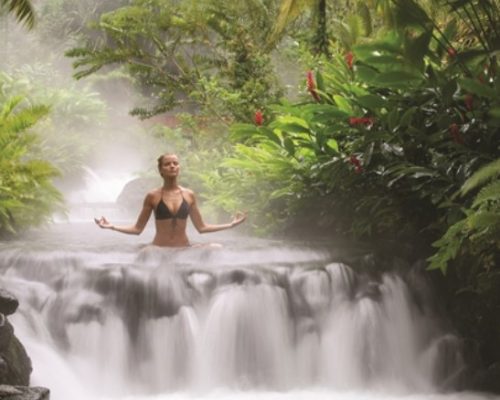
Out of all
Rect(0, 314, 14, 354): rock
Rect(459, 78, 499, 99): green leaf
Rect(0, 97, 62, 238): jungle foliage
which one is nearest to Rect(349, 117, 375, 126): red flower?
Rect(459, 78, 499, 99): green leaf

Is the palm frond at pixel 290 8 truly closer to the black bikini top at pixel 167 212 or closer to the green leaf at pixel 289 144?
the green leaf at pixel 289 144

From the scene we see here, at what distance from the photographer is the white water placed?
14.8 feet

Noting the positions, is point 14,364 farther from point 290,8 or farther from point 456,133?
point 290,8

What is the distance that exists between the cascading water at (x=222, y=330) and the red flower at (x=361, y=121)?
110cm

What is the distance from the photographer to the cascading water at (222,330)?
452 centimetres

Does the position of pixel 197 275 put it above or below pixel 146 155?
below

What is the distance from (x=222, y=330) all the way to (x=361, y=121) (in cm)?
196

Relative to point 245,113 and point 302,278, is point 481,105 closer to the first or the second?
point 302,278

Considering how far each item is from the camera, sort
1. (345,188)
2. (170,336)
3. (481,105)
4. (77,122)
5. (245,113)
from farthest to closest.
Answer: (77,122)
(245,113)
(345,188)
(481,105)
(170,336)

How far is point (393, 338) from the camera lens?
4980 millimetres

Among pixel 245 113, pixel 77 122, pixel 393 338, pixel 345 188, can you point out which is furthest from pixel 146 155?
pixel 393 338

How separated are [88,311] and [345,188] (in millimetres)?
2624

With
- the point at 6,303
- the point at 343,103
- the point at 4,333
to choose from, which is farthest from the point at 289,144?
the point at 4,333

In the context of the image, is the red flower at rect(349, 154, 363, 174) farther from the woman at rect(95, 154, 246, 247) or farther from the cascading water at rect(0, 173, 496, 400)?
the woman at rect(95, 154, 246, 247)
